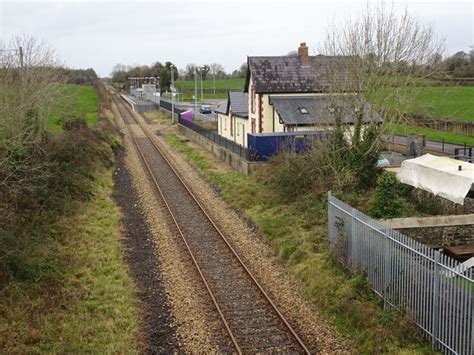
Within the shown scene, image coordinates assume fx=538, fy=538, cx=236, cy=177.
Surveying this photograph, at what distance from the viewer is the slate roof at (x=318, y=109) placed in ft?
69.4

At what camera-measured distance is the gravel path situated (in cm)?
1050

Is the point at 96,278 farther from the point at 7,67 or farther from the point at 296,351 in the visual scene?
the point at 7,67

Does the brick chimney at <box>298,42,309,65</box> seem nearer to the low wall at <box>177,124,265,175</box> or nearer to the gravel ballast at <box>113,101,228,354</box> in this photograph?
the low wall at <box>177,124,265,175</box>

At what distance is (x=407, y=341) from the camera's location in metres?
9.64

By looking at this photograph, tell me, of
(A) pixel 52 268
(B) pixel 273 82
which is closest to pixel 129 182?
(B) pixel 273 82

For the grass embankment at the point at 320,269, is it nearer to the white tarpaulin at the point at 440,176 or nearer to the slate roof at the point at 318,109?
the white tarpaulin at the point at 440,176

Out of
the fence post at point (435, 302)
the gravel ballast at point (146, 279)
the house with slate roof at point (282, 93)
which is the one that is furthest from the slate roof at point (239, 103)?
the fence post at point (435, 302)

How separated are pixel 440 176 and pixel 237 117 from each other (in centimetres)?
2562

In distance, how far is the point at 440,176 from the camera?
17.6 m

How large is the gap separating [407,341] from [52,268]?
8.48m

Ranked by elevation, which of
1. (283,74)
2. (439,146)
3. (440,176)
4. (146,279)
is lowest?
(146,279)

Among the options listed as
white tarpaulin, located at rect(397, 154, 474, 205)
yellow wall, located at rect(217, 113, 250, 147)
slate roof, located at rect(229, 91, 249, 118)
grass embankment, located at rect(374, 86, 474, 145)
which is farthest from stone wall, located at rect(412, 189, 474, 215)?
slate roof, located at rect(229, 91, 249, 118)

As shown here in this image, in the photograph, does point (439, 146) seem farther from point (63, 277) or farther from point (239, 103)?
point (63, 277)

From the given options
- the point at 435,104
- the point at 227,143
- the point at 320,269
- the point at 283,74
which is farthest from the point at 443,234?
the point at 283,74
